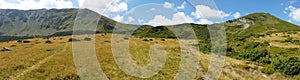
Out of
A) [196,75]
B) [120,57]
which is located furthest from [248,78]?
[120,57]

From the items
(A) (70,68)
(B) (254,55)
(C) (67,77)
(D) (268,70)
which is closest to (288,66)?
(D) (268,70)

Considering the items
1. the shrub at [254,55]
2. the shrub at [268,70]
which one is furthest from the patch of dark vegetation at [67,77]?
the shrub at [254,55]

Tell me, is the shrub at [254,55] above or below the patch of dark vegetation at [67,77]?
below

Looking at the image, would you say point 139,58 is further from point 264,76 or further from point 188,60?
point 264,76

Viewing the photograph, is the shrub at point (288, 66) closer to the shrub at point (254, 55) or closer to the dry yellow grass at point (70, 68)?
the dry yellow grass at point (70, 68)

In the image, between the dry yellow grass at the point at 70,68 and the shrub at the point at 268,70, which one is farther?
the shrub at the point at 268,70

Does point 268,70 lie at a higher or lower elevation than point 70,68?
lower

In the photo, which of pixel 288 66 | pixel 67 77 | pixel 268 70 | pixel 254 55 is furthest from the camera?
pixel 254 55

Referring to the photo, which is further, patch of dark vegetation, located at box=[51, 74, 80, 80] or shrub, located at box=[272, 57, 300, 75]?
shrub, located at box=[272, 57, 300, 75]

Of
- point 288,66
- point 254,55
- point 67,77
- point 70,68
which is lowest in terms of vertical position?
point 254,55

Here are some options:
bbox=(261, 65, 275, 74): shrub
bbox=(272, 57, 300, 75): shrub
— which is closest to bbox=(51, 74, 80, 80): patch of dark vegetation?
bbox=(261, 65, 275, 74): shrub

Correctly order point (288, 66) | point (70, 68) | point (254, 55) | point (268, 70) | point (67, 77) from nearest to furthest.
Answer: point (67, 77) < point (70, 68) < point (288, 66) < point (268, 70) < point (254, 55)

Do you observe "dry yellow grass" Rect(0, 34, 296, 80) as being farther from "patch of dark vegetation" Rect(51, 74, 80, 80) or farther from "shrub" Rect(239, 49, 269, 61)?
"shrub" Rect(239, 49, 269, 61)

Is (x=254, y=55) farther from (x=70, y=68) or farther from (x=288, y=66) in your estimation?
(x=70, y=68)
